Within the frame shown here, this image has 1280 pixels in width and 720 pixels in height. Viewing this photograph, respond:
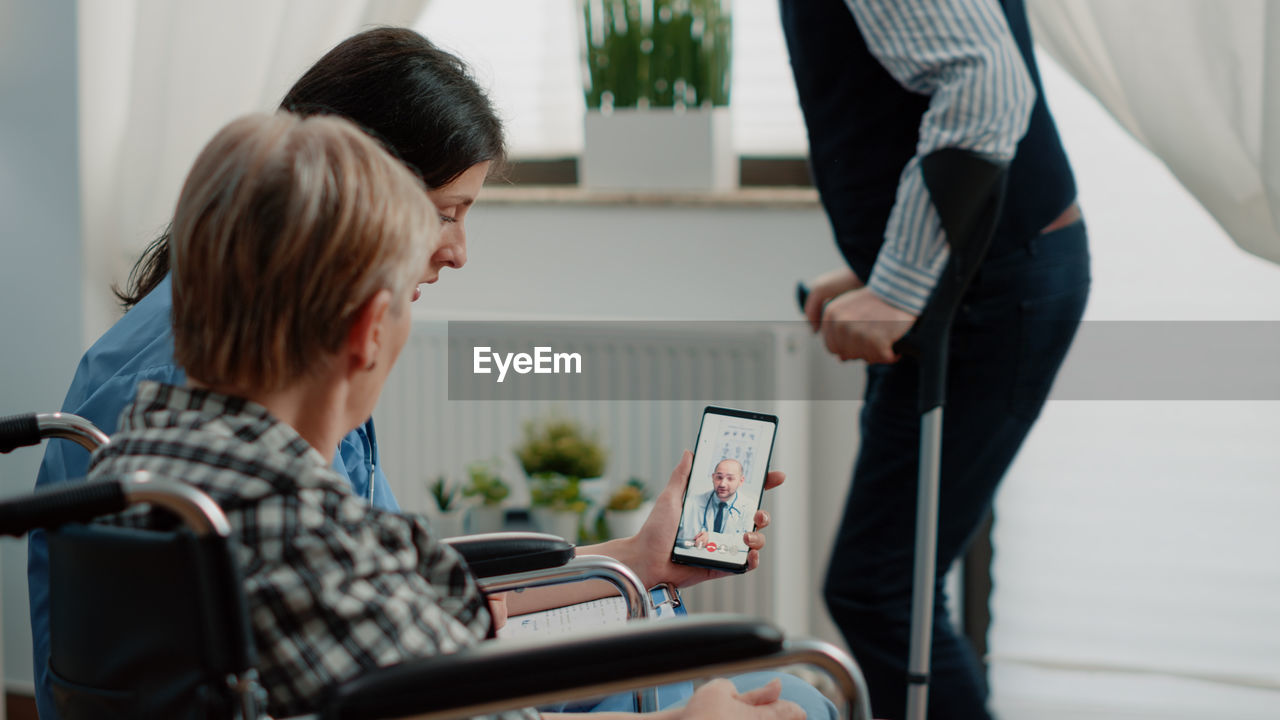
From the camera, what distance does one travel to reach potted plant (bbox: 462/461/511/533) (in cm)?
189

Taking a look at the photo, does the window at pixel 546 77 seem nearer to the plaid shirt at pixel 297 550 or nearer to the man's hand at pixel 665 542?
the man's hand at pixel 665 542

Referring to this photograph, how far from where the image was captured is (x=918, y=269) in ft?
4.19

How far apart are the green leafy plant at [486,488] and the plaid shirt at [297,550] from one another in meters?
1.21

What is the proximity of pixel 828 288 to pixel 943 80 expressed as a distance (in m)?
0.33

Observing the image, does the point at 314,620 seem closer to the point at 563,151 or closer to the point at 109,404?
the point at 109,404

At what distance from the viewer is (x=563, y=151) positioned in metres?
2.16

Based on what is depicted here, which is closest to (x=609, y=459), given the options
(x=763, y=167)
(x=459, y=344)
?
(x=459, y=344)

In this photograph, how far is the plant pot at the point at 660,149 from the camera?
193 centimetres

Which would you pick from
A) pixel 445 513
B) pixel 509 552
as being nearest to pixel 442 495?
pixel 445 513

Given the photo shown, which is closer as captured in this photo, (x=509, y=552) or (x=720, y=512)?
(x=509, y=552)

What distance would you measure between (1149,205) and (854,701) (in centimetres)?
127

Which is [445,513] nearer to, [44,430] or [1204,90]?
[44,430]

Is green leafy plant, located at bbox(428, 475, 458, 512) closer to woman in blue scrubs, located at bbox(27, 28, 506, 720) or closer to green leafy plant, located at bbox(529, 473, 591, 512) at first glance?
green leafy plant, located at bbox(529, 473, 591, 512)

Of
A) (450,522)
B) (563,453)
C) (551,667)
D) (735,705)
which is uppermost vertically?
(551,667)
